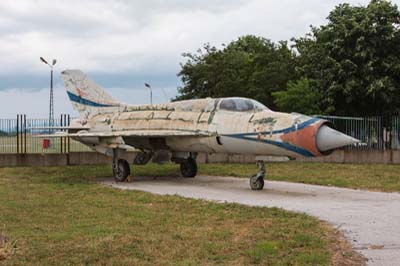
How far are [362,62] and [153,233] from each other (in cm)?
2189

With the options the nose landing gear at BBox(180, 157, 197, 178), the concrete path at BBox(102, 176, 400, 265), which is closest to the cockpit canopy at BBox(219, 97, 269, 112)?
the concrete path at BBox(102, 176, 400, 265)

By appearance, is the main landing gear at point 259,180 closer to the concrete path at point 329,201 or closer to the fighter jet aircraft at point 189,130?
the fighter jet aircraft at point 189,130

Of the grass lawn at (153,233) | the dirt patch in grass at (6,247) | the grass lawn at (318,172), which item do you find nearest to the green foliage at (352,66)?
the grass lawn at (318,172)

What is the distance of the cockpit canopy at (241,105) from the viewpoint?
15102 mm

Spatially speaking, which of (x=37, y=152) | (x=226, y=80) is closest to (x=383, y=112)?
(x=226, y=80)

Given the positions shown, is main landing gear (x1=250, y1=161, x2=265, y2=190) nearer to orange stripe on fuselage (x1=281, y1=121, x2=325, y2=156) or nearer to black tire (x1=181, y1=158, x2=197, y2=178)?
orange stripe on fuselage (x1=281, y1=121, x2=325, y2=156)

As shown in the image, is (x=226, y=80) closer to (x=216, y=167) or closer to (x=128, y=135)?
(x=216, y=167)

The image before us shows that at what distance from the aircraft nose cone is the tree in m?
14.5

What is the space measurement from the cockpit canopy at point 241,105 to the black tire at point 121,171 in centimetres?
380

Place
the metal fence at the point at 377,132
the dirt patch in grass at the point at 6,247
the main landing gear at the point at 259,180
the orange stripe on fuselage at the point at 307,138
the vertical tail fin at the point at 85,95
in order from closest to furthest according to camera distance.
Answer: the dirt patch in grass at the point at 6,247, the orange stripe on fuselage at the point at 307,138, the main landing gear at the point at 259,180, the vertical tail fin at the point at 85,95, the metal fence at the point at 377,132

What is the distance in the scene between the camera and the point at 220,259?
6562 mm

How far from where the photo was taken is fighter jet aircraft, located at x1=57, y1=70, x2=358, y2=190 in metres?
13.4

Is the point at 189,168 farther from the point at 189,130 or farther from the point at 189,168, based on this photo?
the point at 189,130

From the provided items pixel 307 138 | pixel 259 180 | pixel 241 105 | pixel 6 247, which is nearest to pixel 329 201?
pixel 307 138
